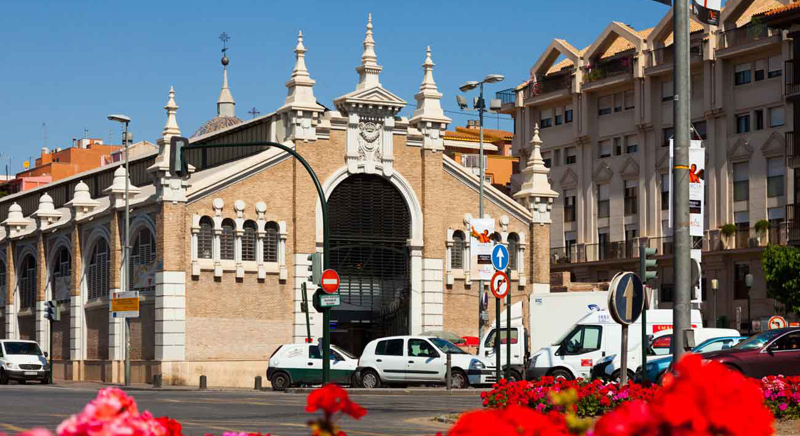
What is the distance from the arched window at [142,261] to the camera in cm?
4428

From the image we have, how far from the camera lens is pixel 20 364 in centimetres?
4506

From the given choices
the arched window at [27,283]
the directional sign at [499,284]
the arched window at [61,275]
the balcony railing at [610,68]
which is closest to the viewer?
the directional sign at [499,284]

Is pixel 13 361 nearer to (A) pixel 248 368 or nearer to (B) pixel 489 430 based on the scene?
(A) pixel 248 368

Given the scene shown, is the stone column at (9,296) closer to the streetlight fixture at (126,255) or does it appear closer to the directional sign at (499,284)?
the streetlight fixture at (126,255)

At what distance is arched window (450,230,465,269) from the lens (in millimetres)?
49094

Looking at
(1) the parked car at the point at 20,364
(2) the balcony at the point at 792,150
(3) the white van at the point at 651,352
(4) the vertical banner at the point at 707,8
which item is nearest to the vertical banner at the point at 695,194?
(4) the vertical banner at the point at 707,8

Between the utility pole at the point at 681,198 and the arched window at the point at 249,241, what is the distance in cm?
3110

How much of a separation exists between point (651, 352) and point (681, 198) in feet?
56.4

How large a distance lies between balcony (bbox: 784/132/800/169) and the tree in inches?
153

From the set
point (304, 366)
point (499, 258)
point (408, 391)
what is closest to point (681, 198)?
point (499, 258)

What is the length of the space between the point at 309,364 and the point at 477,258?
8.59 m

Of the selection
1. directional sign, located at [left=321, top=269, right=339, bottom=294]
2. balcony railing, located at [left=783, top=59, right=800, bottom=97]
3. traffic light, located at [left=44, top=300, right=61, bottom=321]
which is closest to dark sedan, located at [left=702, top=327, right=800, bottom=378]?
directional sign, located at [left=321, top=269, right=339, bottom=294]

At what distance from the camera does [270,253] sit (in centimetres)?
4522

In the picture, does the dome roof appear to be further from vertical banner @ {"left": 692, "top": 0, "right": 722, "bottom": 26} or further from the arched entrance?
vertical banner @ {"left": 692, "top": 0, "right": 722, "bottom": 26}
